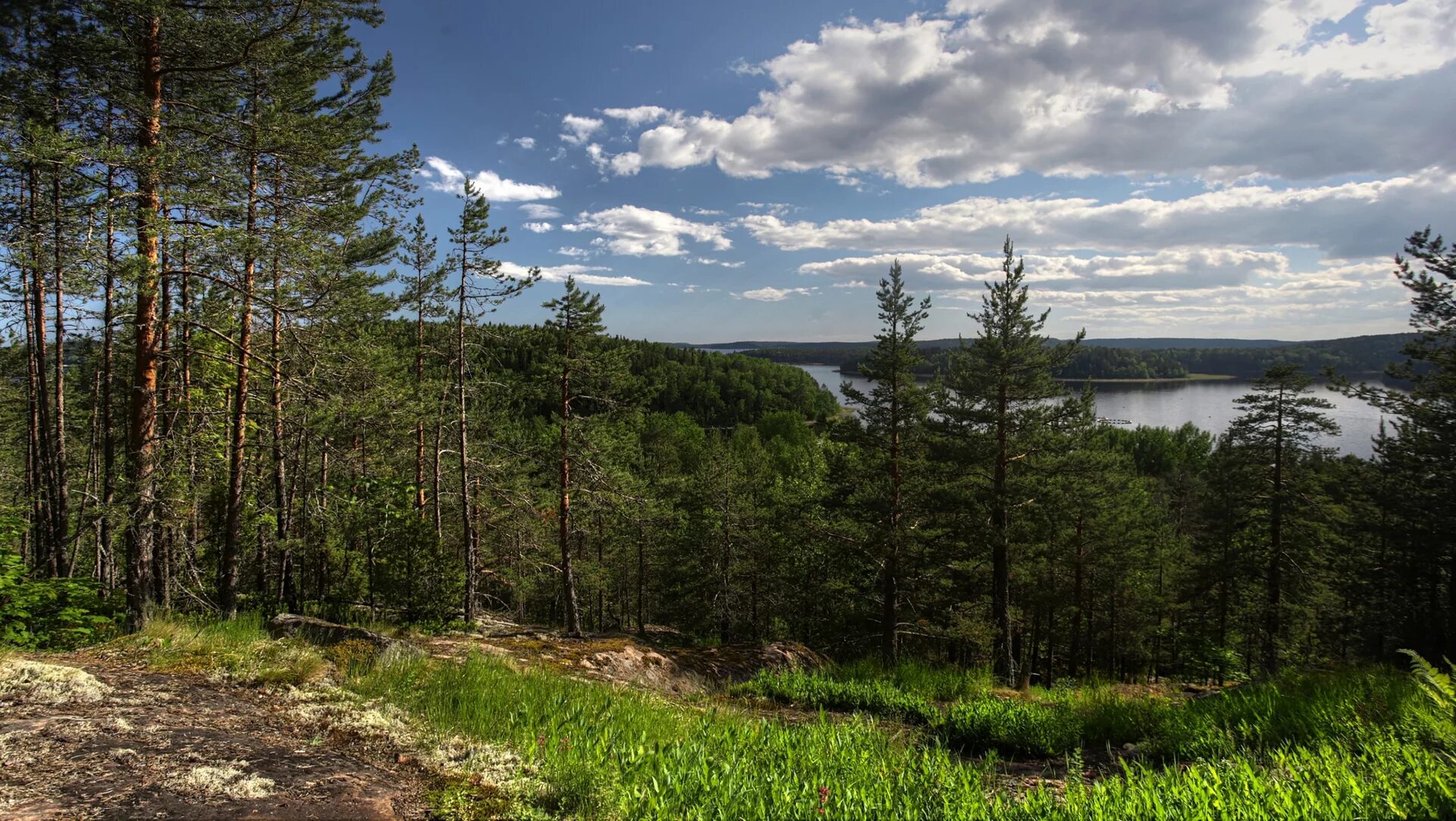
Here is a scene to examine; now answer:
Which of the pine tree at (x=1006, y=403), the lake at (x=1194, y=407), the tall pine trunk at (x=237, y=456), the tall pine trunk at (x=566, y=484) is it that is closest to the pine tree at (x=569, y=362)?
the tall pine trunk at (x=566, y=484)

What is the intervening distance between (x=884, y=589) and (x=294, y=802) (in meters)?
14.5

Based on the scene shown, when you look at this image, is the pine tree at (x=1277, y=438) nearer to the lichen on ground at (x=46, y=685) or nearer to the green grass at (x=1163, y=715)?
the green grass at (x=1163, y=715)

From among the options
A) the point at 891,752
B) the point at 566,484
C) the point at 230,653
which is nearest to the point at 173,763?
the point at 230,653

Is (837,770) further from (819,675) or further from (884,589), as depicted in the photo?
(884,589)

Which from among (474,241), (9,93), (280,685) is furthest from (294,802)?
(474,241)

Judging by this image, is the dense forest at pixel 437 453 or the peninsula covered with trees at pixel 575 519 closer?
the peninsula covered with trees at pixel 575 519

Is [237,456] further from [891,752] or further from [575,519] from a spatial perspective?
[575,519]

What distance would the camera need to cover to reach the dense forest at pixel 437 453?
21.9 ft

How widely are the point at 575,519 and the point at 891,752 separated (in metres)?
16.1

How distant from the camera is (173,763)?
305 cm

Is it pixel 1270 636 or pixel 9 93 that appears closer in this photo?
pixel 9 93

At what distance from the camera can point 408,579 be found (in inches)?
527

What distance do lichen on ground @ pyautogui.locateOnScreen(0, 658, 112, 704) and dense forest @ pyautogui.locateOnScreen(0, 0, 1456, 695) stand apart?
8.72 feet

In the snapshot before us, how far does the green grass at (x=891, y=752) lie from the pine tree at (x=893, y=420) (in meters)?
8.95
